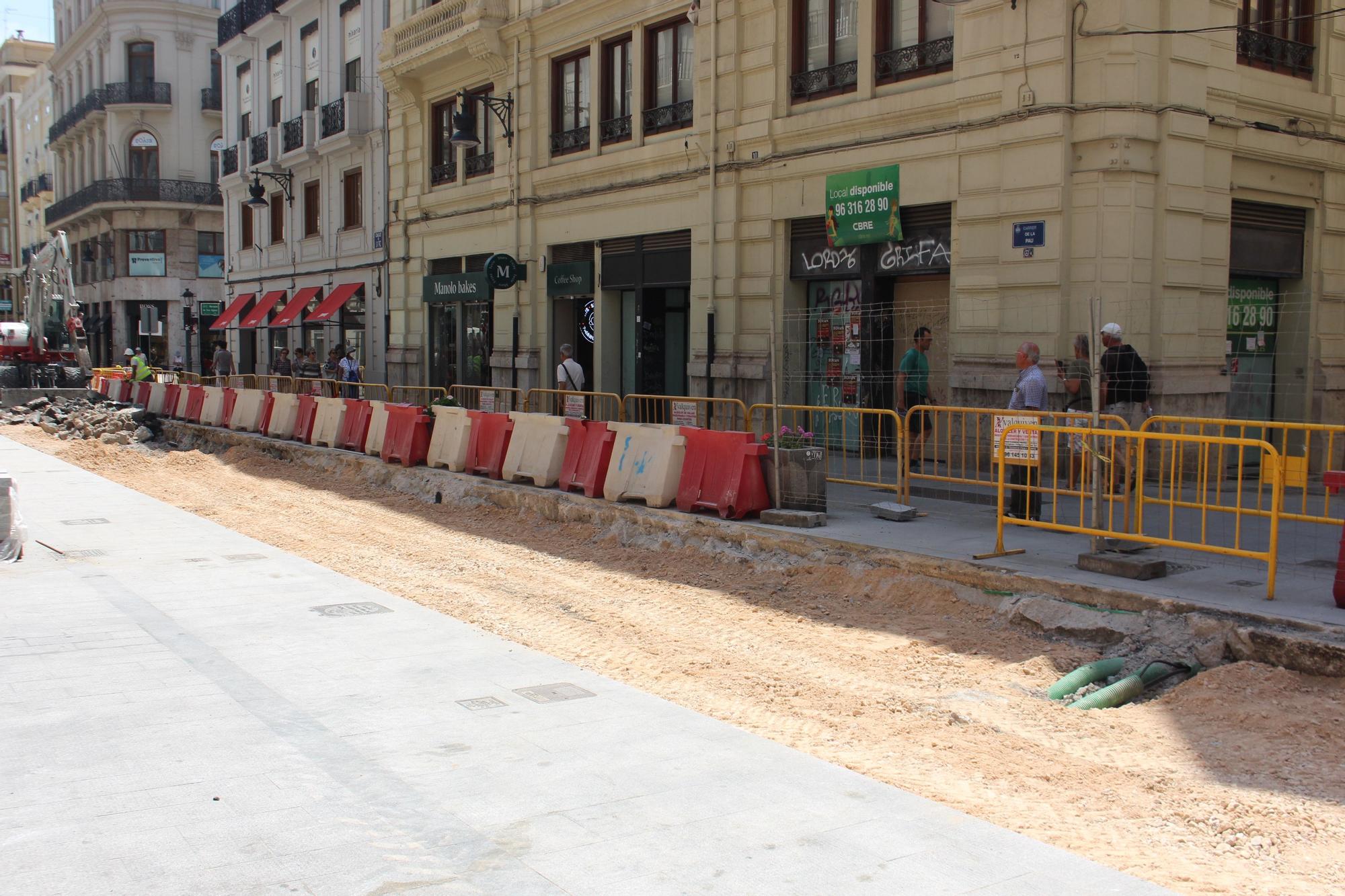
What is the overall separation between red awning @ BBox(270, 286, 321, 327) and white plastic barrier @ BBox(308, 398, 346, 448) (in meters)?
14.2

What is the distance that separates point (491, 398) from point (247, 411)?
631cm

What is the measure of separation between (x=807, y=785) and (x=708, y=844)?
79 centimetres

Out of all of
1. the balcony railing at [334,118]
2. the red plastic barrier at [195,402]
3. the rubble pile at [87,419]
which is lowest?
the rubble pile at [87,419]

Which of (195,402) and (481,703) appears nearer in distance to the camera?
(481,703)

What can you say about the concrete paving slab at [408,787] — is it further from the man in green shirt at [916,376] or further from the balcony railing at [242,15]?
the balcony railing at [242,15]

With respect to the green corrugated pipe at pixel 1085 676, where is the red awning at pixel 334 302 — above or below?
above

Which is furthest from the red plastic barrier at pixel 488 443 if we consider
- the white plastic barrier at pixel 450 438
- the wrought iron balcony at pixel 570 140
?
the wrought iron balcony at pixel 570 140

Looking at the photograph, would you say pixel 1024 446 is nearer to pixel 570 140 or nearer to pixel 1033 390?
pixel 1033 390

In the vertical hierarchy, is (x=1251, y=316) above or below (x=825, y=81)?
below

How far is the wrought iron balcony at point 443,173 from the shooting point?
90.4 ft

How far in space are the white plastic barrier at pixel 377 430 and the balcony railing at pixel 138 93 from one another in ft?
134

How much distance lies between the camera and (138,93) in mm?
52406

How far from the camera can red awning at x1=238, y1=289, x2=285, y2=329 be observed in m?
37.3

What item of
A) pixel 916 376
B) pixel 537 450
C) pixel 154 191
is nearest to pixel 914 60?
pixel 916 376
